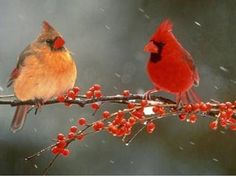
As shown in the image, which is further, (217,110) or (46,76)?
(46,76)

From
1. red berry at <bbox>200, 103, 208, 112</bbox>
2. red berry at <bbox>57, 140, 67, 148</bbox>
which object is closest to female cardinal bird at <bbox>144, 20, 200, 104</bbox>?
red berry at <bbox>200, 103, 208, 112</bbox>

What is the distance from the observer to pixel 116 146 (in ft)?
6.39

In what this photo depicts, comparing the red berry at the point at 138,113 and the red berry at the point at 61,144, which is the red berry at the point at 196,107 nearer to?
the red berry at the point at 138,113

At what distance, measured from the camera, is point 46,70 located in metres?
1.27

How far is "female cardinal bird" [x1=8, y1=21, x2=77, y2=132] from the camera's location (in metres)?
1.26

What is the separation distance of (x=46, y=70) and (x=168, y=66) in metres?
0.26

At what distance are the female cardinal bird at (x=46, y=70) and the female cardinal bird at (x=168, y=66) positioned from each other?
0.18 m

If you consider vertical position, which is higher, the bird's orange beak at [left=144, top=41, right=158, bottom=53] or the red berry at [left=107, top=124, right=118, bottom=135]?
the bird's orange beak at [left=144, top=41, right=158, bottom=53]

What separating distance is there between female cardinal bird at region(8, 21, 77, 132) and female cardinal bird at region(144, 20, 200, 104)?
178 mm

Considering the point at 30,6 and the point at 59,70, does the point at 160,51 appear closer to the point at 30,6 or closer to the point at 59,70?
the point at 59,70

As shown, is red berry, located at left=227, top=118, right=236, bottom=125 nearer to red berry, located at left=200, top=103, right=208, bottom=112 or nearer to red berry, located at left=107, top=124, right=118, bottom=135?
red berry, located at left=200, top=103, right=208, bottom=112

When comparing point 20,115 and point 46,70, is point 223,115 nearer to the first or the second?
point 46,70

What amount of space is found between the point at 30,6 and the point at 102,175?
1.77 ft

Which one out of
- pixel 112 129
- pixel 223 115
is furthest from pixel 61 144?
pixel 223 115
